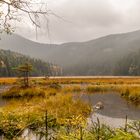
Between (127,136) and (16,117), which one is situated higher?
(127,136)

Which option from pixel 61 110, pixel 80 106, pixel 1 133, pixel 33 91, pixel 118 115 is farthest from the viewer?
pixel 33 91

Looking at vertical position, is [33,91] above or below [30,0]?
below

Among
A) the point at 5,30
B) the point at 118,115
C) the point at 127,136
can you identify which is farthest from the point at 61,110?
the point at 127,136

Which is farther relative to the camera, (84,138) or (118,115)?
(118,115)

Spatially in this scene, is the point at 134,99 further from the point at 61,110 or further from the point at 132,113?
the point at 61,110

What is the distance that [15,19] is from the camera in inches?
326

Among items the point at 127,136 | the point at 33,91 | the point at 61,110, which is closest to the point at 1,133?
the point at 61,110

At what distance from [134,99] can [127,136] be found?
113 ft

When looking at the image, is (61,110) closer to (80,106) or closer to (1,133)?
(80,106)

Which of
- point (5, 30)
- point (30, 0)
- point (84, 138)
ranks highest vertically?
point (30, 0)

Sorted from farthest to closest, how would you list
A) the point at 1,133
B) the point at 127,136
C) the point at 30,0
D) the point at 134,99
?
the point at 134,99
the point at 1,133
the point at 30,0
the point at 127,136

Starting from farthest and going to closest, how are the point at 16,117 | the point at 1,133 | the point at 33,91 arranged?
1. the point at 33,91
2. the point at 16,117
3. the point at 1,133

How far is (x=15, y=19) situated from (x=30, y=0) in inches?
23.6

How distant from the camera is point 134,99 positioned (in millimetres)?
39906
